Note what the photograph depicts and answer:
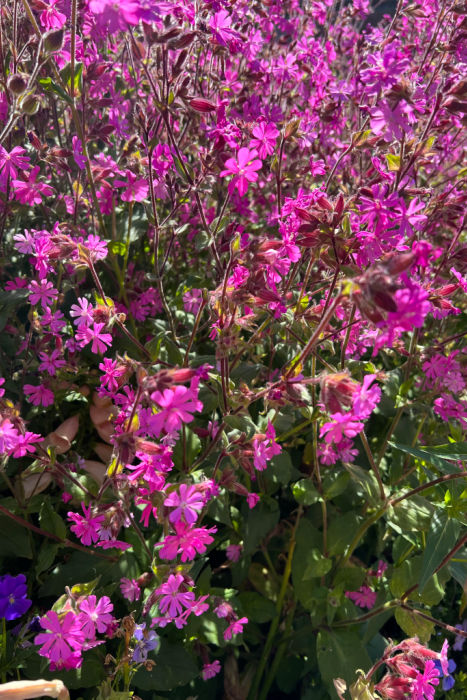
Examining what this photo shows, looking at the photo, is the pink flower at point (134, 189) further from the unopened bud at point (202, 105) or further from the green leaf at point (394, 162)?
the green leaf at point (394, 162)

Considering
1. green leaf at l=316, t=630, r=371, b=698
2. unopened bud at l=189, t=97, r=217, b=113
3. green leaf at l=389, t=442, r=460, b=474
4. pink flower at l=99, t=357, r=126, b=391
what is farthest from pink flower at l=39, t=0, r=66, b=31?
green leaf at l=316, t=630, r=371, b=698

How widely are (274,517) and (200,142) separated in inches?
42.5

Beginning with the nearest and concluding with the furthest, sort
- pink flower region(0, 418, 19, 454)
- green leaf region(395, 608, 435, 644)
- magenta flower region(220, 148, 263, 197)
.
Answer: pink flower region(0, 418, 19, 454)
magenta flower region(220, 148, 263, 197)
green leaf region(395, 608, 435, 644)

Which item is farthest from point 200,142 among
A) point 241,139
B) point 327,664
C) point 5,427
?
A: point 327,664

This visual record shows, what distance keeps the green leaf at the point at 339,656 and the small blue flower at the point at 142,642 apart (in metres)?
0.40

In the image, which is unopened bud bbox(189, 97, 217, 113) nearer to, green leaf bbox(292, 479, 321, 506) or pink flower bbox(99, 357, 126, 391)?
pink flower bbox(99, 357, 126, 391)

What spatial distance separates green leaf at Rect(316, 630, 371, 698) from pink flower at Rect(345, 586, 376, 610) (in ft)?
0.40

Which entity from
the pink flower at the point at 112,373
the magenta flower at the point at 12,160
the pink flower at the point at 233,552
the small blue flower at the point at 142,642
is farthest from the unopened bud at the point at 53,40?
the pink flower at the point at 233,552

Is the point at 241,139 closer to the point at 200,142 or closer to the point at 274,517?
the point at 200,142

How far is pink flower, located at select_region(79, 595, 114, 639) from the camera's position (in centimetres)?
91

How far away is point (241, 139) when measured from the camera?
125cm

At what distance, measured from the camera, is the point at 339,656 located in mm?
1221

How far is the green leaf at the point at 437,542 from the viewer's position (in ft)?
3.08

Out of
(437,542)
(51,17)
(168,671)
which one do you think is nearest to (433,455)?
(437,542)
